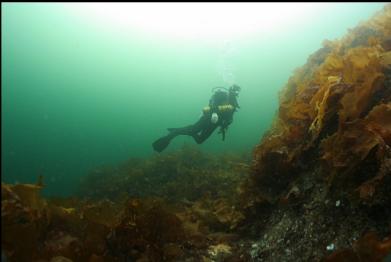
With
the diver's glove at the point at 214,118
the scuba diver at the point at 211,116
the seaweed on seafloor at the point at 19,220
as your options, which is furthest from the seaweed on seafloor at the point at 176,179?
the seaweed on seafloor at the point at 19,220

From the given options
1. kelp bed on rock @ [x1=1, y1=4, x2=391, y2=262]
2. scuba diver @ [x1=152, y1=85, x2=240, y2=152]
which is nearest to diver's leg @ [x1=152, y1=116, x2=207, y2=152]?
scuba diver @ [x1=152, y1=85, x2=240, y2=152]

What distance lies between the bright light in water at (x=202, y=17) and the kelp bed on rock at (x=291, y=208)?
74975 mm

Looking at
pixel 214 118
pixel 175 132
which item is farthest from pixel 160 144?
pixel 214 118

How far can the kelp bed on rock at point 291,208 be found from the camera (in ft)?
9.24

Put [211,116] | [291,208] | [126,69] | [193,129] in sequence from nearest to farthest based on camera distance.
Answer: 1. [291,208]
2. [211,116]
3. [193,129]
4. [126,69]

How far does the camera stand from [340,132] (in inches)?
A: 123

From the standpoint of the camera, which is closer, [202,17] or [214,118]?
[214,118]

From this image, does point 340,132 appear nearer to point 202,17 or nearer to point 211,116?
point 211,116

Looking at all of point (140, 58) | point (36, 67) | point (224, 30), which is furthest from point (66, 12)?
point (224, 30)

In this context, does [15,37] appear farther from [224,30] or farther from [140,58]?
[224,30]

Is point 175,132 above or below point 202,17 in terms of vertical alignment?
below

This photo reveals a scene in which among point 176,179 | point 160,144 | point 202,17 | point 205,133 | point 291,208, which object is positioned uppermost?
point 202,17

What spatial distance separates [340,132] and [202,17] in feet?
293

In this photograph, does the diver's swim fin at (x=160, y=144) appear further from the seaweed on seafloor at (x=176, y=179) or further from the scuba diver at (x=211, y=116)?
the seaweed on seafloor at (x=176, y=179)
